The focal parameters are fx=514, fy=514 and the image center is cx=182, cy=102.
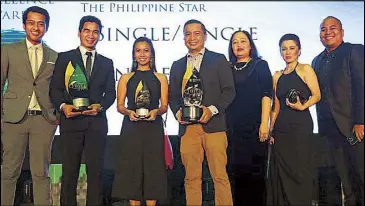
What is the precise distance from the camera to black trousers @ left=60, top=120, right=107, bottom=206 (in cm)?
363

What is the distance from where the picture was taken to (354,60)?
3.80 metres

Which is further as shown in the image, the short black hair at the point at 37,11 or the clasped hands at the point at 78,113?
the short black hair at the point at 37,11

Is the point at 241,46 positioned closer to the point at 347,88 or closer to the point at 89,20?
the point at 347,88

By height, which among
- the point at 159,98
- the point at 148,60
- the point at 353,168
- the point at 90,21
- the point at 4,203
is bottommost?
the point at 4,203

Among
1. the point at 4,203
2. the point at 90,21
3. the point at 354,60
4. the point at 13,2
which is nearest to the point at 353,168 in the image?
the point at 354,60

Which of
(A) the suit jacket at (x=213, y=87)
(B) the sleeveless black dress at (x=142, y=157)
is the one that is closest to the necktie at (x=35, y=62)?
(B) the sleeveless black dress at (x=142, y=157)

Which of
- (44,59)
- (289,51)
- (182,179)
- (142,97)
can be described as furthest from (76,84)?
(289,51)

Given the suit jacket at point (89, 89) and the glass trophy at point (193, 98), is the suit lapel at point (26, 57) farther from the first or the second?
the glass trophy at point (193, 98)

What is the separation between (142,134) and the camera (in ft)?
12.1

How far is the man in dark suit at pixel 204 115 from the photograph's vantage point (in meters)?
Result: 3.63

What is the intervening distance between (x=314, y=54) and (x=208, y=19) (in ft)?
2.90

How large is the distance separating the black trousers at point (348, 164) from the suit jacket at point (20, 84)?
208 centimetres

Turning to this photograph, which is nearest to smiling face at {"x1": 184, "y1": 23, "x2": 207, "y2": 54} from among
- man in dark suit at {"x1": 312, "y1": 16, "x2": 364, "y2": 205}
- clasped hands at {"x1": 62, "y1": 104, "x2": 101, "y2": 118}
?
clasped hands at {"x1": 62, "y1": 104, "x2": 101, "y2": 118}

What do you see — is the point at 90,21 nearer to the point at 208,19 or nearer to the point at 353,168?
the point at 208,19
